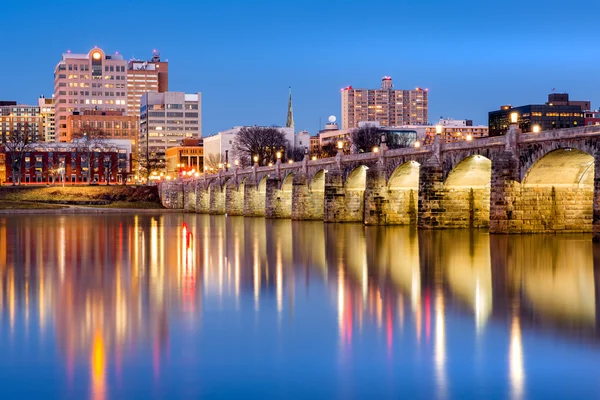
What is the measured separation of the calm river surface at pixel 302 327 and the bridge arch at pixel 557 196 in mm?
13187

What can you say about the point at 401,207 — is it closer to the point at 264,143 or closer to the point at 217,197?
the point at 217,197

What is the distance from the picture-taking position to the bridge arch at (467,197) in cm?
5372

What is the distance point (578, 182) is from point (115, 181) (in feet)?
511

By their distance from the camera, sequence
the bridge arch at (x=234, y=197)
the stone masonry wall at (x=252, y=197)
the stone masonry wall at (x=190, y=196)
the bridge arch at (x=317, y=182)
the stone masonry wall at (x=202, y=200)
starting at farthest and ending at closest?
the stone masonry wall at (x=190, y=196) < the stone masonry wall at (x=202, y=200) < the bridge arch at (x=234, y=197) < the stone masonry wall at (x=252, y=197) < the bridge arch at (x=317, y=182)

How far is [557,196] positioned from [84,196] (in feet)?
320

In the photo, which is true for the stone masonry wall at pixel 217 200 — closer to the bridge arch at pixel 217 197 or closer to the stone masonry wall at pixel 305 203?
the bridge arch at pixel 217 197

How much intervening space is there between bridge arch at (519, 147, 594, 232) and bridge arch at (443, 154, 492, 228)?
7086mm

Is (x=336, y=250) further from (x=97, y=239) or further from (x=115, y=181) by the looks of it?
(x=115, y=181)

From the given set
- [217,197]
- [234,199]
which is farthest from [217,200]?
[234,199]

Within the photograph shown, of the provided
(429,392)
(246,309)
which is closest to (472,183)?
(246,309)

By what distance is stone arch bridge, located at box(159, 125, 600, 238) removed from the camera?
4478cm

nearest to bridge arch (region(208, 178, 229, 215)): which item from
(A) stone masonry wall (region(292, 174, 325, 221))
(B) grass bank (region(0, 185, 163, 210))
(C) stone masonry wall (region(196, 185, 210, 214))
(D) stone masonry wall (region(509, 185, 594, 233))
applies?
(C) stone masonry wall (region(196, 185, 210, 214))

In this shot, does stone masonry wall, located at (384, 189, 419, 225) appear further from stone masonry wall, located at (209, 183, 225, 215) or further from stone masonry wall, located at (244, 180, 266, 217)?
stone masonry wall, located at (209, 183, 225, 215)

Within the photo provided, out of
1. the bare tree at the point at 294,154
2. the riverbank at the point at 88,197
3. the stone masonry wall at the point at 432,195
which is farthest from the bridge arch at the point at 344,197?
the bare tree at the point at 294,154
